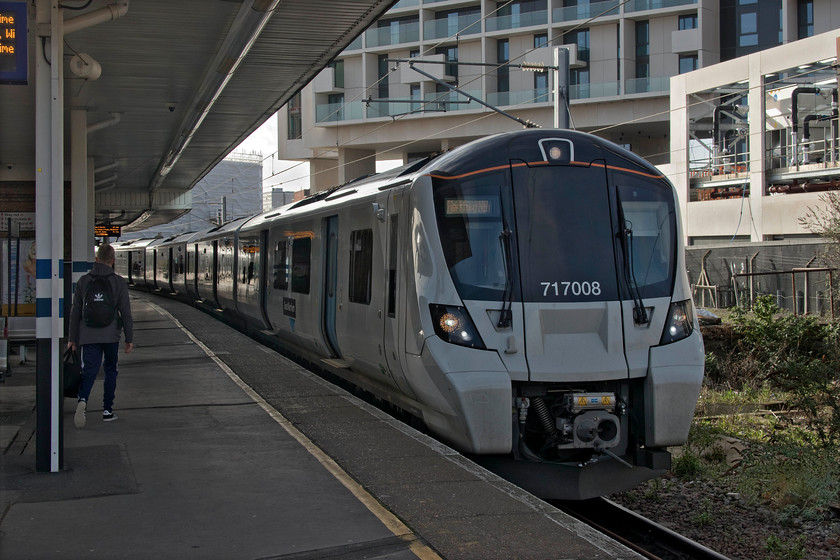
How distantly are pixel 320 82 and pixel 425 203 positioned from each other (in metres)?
48.2

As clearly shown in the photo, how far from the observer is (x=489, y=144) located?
785 centimetres

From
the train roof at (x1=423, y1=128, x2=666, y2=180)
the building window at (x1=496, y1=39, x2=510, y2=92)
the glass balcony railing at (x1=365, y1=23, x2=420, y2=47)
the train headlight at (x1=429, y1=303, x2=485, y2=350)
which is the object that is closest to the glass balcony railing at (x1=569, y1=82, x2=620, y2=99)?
the building window at (x1=496, y1=39, x2=510, y2=92)

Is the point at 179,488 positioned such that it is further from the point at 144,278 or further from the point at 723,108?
the point at 144,278

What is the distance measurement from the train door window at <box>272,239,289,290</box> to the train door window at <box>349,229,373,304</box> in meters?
4.20

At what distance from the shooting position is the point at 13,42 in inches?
240

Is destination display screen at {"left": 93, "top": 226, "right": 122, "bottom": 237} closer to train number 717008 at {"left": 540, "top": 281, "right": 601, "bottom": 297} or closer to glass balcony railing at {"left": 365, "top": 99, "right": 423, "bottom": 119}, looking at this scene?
glass balcony railing at {"left": 365, "top": 99, "right": 423, "bottom": 119}

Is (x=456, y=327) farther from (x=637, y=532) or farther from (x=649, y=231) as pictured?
(x=637, y=532)

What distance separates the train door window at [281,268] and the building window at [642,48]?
36924 mm

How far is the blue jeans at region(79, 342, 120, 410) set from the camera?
8164mm

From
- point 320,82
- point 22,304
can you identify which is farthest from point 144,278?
point 22,304

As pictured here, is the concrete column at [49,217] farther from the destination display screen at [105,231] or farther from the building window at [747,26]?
the building window at [747,26]

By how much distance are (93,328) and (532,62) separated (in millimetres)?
37528

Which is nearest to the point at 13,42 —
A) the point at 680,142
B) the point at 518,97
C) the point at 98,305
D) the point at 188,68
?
the point at 98,305

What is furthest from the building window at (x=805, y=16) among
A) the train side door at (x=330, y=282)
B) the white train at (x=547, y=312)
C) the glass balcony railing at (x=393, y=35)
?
the white train at (x=547, y=312)
